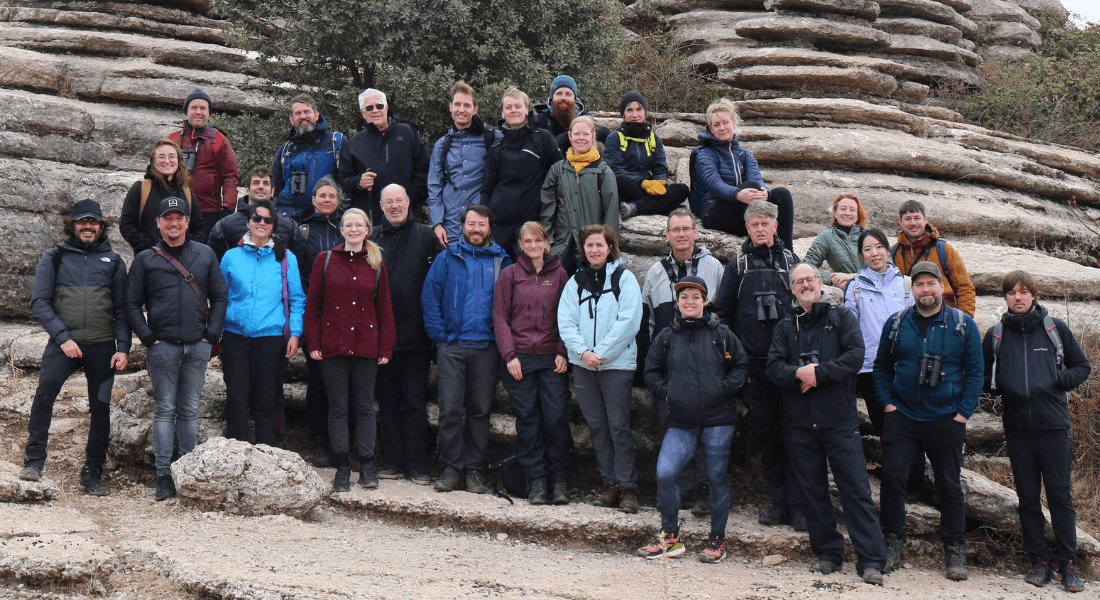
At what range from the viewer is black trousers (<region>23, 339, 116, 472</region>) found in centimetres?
688

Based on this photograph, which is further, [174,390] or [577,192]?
[577,192]

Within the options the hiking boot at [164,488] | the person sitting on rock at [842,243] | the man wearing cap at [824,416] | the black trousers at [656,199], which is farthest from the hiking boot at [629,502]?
the hiking boot at [164,488]

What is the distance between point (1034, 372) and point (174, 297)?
7.46 m

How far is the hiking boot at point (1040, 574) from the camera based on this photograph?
6555 millimetres

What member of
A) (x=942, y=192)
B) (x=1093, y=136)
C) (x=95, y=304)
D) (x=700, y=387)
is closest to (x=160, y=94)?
(x=95, y=304)

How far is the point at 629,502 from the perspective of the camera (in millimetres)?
7285

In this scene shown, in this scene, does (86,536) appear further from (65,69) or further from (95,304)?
(65,69)

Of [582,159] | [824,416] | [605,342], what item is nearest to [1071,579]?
[824,416]

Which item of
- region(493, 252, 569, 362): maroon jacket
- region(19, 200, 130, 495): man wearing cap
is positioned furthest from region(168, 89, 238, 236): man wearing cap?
region(493, 252, 569, 362): maroon jacket

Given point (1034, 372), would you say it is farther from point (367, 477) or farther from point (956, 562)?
point (367, 477)

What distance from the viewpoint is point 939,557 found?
702 cm

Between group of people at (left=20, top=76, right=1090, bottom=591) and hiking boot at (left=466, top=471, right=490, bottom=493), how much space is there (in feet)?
0.10

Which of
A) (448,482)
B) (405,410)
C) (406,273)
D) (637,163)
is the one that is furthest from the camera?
(637,163)

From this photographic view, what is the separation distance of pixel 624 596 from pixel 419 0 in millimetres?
8364
